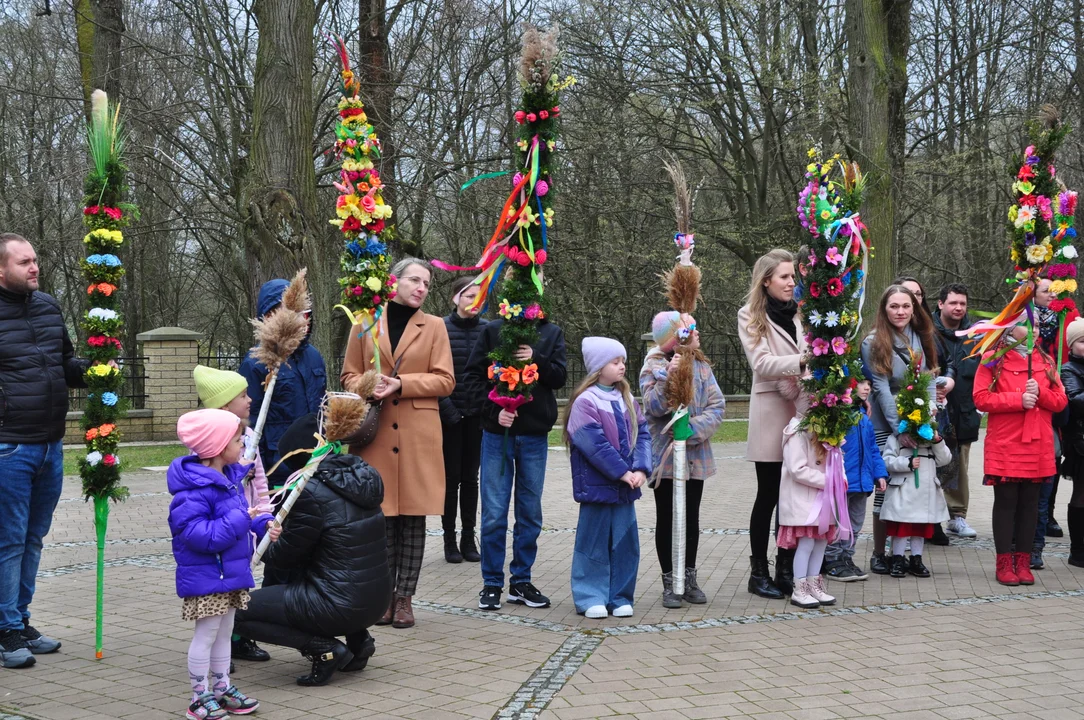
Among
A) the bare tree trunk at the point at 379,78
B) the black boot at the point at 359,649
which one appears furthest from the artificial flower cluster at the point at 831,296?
the bare tree trunk at the point at 379,78

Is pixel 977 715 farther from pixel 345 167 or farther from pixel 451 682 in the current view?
pixel 345 167

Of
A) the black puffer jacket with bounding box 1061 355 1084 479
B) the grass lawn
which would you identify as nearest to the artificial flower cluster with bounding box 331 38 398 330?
the black puffer jacket with bounding box 1061 355 1084 479

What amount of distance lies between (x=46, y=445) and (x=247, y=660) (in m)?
1.51

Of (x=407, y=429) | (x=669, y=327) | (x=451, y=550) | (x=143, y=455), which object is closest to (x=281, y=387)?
(x=407, y=429)

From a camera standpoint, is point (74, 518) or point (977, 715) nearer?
point (977, 715)

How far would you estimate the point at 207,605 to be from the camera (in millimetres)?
4660

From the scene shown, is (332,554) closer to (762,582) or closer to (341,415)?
(341,415)

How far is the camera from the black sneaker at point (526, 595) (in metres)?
6.75

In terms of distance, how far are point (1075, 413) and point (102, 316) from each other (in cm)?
656

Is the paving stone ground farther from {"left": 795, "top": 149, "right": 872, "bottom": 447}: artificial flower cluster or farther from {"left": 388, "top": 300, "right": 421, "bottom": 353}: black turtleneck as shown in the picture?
{"left": 388, "top": 300, "right": 421, "bottom": 353}: black turtleneck

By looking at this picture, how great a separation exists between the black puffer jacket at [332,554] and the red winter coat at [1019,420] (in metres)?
4.46

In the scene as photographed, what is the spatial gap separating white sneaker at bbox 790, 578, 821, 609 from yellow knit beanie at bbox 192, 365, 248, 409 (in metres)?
3.60

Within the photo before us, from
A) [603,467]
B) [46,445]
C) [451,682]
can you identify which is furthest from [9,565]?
[603,467]

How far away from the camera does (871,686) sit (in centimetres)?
512
